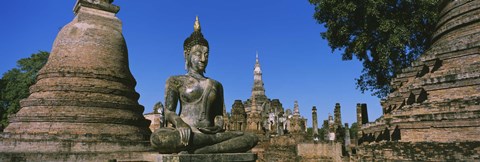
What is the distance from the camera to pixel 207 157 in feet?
14.6

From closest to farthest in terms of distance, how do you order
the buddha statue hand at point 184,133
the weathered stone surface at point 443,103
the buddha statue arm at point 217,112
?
the buddha statue hand at point 184,133, the buddha statue arm at point 217,112, the weathered stone surface at point 443,103

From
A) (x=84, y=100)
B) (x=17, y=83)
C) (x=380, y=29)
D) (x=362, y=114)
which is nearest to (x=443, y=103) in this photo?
(x=380, y=29)

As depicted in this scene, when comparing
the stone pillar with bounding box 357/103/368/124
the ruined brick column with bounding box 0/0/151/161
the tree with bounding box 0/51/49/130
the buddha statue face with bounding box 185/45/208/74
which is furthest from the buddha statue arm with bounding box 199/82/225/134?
the tree with bounding box 0/51/49/130

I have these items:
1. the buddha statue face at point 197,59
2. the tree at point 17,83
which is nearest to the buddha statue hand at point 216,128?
the buddha statue face at point 197,59

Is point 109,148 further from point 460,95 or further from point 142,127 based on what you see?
point 460,95

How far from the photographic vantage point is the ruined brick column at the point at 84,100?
34.0 feet

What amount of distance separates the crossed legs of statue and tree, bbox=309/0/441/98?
11714mm

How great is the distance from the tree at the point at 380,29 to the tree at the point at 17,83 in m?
21.5

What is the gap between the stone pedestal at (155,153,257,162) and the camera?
4217 millimetres

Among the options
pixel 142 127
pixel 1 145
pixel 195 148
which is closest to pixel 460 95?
pixel 195 148

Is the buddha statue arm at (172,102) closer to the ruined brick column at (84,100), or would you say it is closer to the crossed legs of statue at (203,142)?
the crossed legs of statue at (203,142)

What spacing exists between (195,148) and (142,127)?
870cm

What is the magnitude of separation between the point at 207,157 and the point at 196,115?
28.3 inches

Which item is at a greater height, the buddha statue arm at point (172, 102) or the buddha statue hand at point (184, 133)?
the buddha statue arm at point (172, 102)
